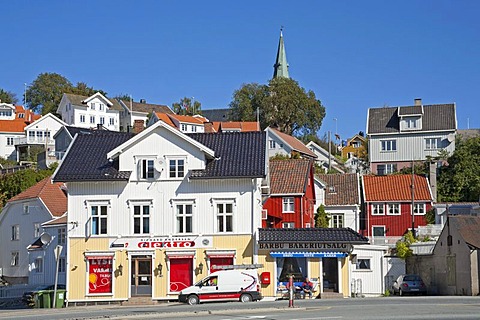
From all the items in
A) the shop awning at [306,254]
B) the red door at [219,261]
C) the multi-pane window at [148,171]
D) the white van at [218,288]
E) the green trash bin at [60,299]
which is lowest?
the green trash bin at [60,299]

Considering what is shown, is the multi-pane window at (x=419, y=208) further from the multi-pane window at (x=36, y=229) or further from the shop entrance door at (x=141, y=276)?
the shop entrance door at (x=141, y=276)

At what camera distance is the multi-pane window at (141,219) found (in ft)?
159

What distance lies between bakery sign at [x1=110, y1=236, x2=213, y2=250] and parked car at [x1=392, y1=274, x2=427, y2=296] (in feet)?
46.4

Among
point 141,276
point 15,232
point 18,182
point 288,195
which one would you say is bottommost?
point 141,276

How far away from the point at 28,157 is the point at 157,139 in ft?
235

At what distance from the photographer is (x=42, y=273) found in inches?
2501

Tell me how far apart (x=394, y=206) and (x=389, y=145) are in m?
16.5

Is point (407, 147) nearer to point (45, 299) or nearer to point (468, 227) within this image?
point (468, 227)

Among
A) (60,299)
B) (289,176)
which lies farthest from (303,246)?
(289,176)

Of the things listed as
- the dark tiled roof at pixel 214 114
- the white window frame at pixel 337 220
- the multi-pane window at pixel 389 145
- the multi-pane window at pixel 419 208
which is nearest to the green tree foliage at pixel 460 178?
the multi-pane window at pixel 419 208

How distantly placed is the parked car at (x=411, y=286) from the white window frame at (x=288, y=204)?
14065mm

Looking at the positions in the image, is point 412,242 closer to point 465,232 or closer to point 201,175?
point 465,232

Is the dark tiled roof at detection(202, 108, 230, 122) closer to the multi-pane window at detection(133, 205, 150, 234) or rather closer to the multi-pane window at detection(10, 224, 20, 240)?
the multi-pane window at detection(10, 224, 20, 240)

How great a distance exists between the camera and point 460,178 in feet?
274
